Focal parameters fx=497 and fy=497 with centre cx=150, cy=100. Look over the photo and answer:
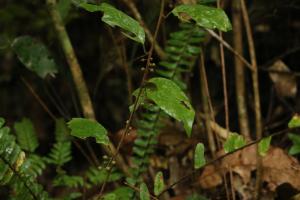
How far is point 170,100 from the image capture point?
1307 millimetres

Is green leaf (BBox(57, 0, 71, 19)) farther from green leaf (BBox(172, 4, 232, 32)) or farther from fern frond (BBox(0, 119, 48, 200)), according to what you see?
green leaf (BBox(172, 4, 232, 32))

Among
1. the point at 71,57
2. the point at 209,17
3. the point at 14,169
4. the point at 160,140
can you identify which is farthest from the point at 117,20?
the point at 160,140

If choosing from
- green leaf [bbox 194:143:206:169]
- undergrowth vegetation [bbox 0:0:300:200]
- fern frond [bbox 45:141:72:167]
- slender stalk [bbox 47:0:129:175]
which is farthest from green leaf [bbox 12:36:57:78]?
green leaf [bbox 194:143:206:169]

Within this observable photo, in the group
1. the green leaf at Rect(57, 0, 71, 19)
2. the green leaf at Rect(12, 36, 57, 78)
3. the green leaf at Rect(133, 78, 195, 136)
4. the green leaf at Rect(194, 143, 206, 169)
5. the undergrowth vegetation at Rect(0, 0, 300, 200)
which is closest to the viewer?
the green leaf at Rect(133, 78, 195, 136)

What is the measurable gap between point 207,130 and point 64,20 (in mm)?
803

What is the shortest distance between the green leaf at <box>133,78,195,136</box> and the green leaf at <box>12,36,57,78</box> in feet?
3.04

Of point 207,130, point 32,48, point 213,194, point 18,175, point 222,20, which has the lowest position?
point 213,194

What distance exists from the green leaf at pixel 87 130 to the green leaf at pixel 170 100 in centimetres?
16

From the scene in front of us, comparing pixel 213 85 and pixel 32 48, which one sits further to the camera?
pixel 213 85

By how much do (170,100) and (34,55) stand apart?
3.51 ft

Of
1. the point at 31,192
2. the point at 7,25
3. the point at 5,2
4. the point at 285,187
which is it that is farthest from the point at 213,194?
the point at 5,2

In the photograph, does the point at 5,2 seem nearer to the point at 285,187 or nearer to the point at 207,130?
the point at 207,130

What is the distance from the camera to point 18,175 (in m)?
1.61

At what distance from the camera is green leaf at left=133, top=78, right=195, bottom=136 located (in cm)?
128
